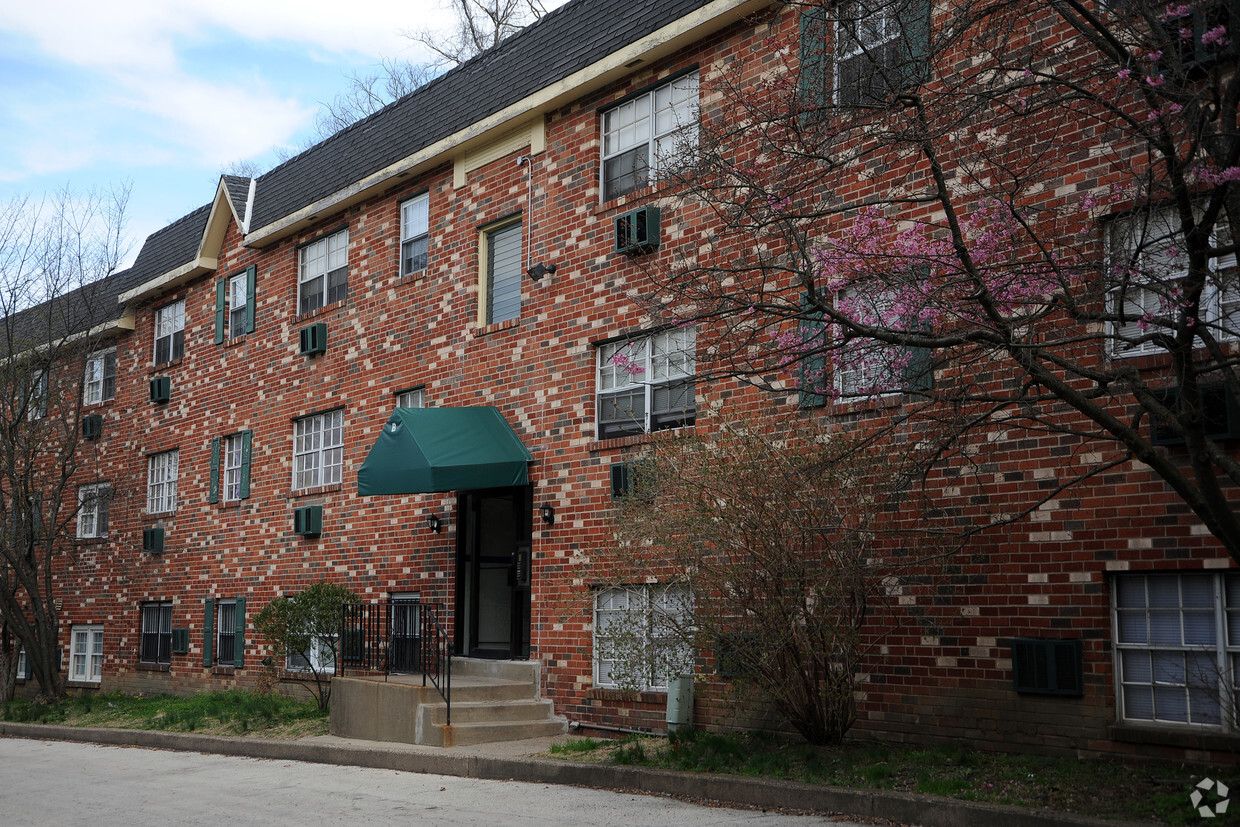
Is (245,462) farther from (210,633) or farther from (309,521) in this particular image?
(210,633)

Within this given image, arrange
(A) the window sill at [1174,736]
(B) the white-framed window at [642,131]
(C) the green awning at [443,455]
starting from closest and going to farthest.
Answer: (A) the window sill at [1174,736]
(B) the white-framed window at [642,131]
(C) the green awning at [443,455]

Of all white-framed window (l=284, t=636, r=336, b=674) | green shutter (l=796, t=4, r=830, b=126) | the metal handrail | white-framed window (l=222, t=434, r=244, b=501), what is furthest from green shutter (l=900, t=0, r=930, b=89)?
white-framed window (l=222, t=434, r=244, b=501)

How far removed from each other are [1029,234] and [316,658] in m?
13.8

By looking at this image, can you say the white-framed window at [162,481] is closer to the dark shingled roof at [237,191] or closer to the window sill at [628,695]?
the dark shingled roof at [237,191]

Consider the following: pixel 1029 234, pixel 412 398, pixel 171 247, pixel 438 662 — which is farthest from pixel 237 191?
pixel 1029 234

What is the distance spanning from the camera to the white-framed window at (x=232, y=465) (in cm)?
2131

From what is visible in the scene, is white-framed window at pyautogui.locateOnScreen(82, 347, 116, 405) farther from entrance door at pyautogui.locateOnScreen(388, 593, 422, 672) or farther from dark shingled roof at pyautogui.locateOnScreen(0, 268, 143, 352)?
entrance door at pyautogui.locateOnScreen(388, 593, 422, 672)

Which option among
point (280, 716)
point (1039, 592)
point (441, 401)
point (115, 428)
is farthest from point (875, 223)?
point (115, 428)

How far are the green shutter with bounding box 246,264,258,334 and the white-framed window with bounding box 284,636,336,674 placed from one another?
5976mm

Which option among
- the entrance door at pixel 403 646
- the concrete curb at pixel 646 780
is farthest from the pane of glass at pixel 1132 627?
the entrance door at pixel 403 646

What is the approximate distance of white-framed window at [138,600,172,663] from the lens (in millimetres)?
22906

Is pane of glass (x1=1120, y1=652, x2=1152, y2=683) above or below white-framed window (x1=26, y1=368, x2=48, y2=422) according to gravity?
below

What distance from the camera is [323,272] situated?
19.8 m

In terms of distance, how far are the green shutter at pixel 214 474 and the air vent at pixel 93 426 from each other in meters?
5.65
